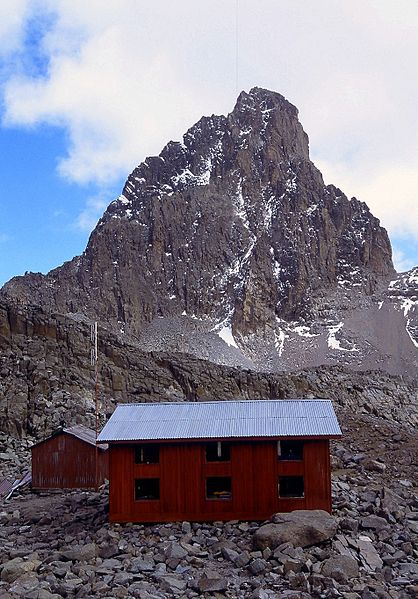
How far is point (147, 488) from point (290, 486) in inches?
199

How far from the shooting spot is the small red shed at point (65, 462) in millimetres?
30844

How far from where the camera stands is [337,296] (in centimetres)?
15388

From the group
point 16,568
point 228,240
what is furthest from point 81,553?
point 228,240

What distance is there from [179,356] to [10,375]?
1994 cm

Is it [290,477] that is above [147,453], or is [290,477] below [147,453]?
below

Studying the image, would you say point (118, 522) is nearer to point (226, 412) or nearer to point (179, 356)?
point (226, 412)

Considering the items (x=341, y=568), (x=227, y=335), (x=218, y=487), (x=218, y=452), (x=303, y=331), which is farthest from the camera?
(x=303, y=331)

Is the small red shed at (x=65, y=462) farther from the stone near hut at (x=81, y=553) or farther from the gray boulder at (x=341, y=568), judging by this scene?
the gray boulder at (x=341, y=568)

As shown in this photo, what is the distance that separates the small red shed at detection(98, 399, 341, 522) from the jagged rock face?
10770 centimetres

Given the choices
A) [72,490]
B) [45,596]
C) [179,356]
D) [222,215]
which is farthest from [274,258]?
[45,596]

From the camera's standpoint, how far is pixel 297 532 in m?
18.6

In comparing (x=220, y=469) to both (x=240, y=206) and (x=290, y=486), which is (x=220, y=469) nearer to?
(x=290, y=486)

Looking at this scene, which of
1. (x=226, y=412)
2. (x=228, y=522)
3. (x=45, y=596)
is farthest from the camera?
(x=226, y=412)

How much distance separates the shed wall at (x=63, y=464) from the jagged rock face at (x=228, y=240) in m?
99.0
